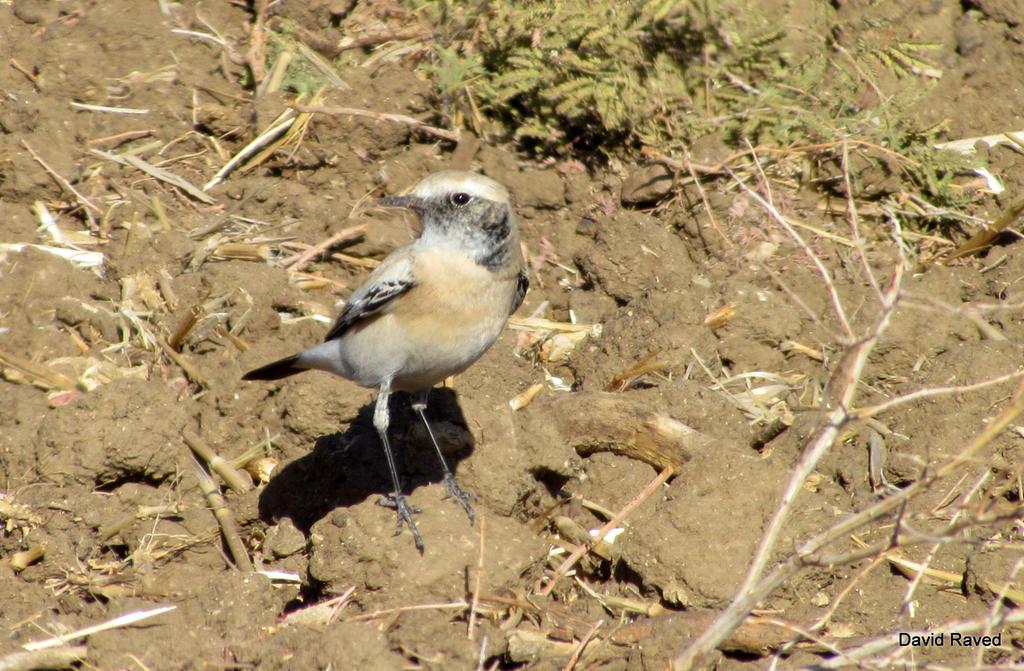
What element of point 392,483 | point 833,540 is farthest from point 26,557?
point 833,540

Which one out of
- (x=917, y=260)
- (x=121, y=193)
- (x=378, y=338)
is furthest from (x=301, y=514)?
(x=917, y=260)

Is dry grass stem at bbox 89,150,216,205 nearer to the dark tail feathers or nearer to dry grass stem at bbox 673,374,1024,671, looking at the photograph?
the dark tail feathers

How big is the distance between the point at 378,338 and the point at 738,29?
4.32 metres

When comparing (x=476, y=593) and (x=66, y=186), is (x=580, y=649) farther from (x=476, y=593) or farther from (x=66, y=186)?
(x=66, y=186)

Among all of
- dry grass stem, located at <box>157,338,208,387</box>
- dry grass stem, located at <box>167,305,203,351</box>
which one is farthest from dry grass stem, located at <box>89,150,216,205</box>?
dry grass stem, located at <box>157,338,208,387</box>

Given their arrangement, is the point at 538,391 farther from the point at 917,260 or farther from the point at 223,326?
the point at 917,260

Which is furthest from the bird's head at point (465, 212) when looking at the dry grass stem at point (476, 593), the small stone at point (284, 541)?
the small stone at point (284, 541)

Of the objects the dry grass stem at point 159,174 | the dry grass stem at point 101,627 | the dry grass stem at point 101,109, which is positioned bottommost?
the dry grass stem at point 101,627

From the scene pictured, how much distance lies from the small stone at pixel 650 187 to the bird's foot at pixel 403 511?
3.35 m

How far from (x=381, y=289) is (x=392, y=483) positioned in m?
1.07

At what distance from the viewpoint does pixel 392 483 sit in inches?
237

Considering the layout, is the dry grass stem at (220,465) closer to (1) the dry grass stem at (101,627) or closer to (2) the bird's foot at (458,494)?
(1) the dry grass stem at (101,627)

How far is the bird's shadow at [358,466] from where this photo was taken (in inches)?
242

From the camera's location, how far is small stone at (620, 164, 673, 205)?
316 inches
